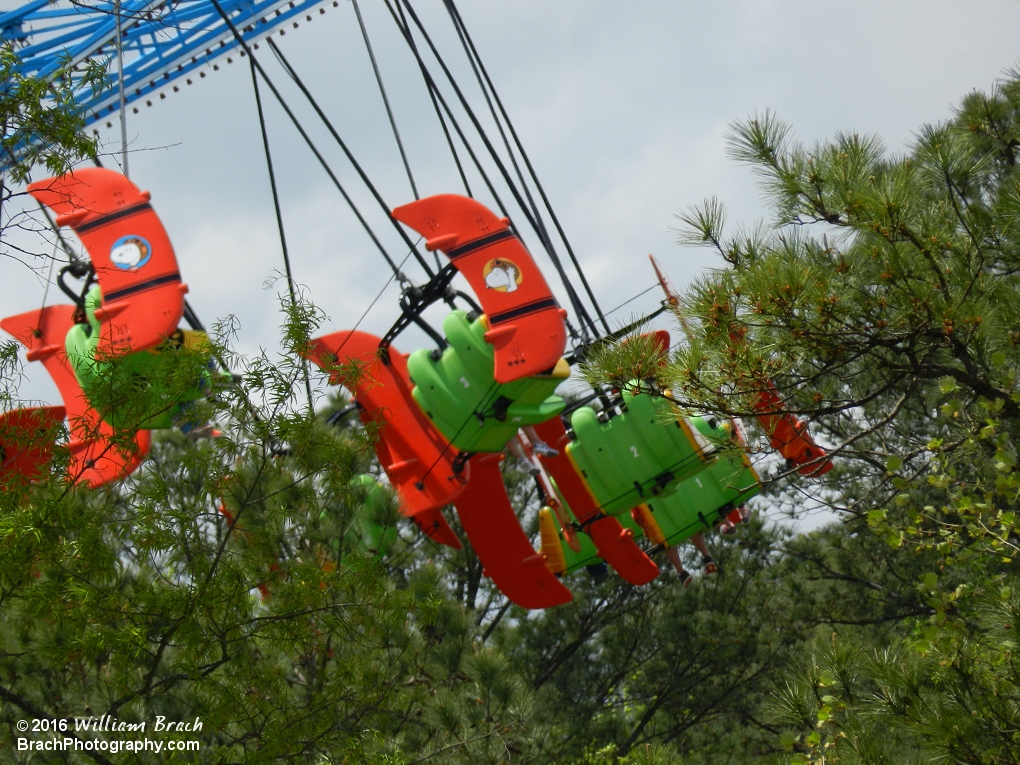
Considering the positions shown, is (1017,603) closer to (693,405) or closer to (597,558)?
(693,405)

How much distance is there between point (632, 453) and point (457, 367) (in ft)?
3.85

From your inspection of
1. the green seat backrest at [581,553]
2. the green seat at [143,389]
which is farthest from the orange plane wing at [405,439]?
the green seat at [143,389]

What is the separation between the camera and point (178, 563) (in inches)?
161

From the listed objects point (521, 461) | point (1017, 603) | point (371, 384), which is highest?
point (371, 384)

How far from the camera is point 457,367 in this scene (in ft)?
20.3

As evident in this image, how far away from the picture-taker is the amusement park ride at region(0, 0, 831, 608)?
579cm

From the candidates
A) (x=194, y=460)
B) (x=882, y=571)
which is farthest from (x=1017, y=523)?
(x=882, y=571)

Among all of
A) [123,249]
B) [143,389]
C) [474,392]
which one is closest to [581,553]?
[474,392]

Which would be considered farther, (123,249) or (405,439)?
(405,439)

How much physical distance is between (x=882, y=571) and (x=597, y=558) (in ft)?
14.7

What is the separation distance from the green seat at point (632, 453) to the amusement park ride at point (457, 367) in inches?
0.4

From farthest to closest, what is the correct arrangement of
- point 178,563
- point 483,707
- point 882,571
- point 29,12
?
point 882,571, point 29,12, point 483,707, point 178,563

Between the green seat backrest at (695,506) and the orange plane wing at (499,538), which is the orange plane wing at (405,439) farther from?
the green seat backrest at (695,506)

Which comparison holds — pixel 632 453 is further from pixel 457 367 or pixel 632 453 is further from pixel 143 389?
pixel 143 389
